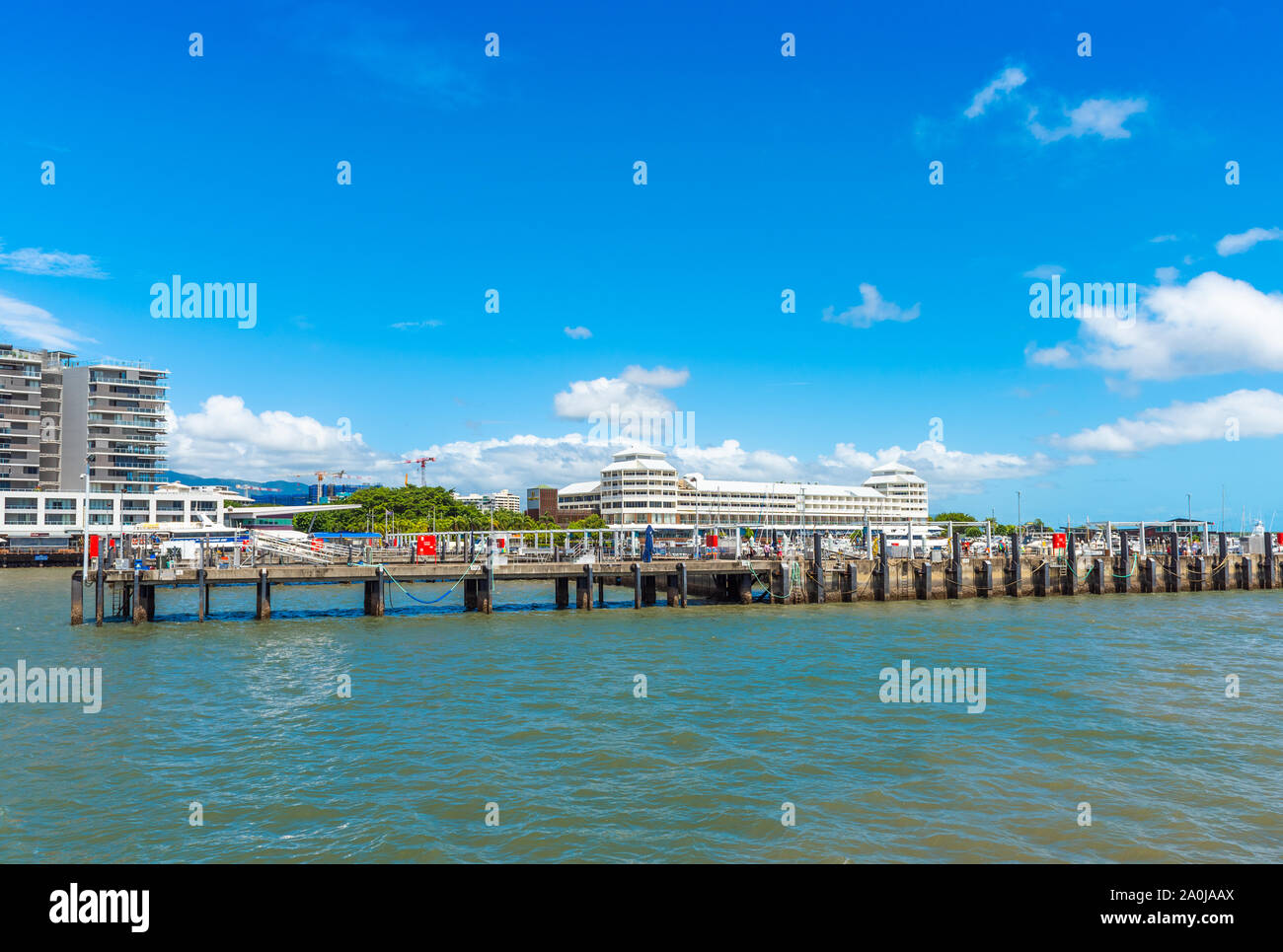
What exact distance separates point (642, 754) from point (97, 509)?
14487 centimetres

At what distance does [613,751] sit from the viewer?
1952 cm

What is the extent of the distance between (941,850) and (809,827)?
2.28m

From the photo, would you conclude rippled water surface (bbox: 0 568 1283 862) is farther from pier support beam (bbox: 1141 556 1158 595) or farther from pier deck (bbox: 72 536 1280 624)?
pier support beam (bbox: 1141 556 1158 595)

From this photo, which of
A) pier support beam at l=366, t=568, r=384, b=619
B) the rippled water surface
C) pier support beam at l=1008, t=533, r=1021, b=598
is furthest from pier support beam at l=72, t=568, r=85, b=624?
pier support beam at l=1008, t=533, r=1021, b=598

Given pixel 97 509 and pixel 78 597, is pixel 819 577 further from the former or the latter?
pixel 97 509

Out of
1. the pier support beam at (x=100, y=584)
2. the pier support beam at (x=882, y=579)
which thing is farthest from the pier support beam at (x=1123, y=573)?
the pier support beam at (x=100, y=584)

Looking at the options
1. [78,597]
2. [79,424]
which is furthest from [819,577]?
[79,424]

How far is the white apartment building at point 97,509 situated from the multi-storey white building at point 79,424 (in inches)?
191

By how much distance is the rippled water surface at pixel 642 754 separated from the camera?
14.7 metres

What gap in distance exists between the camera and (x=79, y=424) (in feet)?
472

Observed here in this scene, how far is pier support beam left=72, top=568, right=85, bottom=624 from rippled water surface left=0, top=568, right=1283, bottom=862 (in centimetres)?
496

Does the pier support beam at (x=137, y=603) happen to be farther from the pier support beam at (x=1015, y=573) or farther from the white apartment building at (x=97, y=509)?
the white apartment building at (x=97, y=509)
